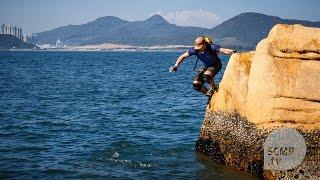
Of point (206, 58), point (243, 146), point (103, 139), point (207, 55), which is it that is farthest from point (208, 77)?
point (103, 139)

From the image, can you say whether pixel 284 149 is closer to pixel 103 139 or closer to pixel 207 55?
pixel 207 55

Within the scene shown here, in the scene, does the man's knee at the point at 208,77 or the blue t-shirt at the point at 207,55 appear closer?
the blue t-shirt at the point at 207,55

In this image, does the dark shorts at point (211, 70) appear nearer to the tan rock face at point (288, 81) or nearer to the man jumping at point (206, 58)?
the man jumping at point (206, 58)

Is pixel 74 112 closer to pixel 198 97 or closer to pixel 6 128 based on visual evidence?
pixel 6 128

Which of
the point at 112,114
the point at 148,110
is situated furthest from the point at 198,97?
the point at 112,114

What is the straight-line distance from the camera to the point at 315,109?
11.1 m

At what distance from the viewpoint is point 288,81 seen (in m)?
11.2

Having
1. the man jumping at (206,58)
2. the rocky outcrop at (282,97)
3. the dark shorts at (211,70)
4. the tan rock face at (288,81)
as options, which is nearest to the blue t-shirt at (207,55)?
the man jumping at (206,58)

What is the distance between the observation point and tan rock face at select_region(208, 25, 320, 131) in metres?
11.1

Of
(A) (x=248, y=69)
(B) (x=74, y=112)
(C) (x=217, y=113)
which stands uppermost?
(A) (x=248, y=69)

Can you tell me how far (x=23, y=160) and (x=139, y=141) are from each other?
482 centimetres

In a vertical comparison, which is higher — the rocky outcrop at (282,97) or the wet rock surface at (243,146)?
the rocky outcrop at (282,97)

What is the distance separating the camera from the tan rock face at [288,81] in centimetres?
1112

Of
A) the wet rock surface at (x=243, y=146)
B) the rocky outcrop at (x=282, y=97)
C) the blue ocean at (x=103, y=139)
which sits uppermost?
the rocky outcrop at (x=282, y=97)
